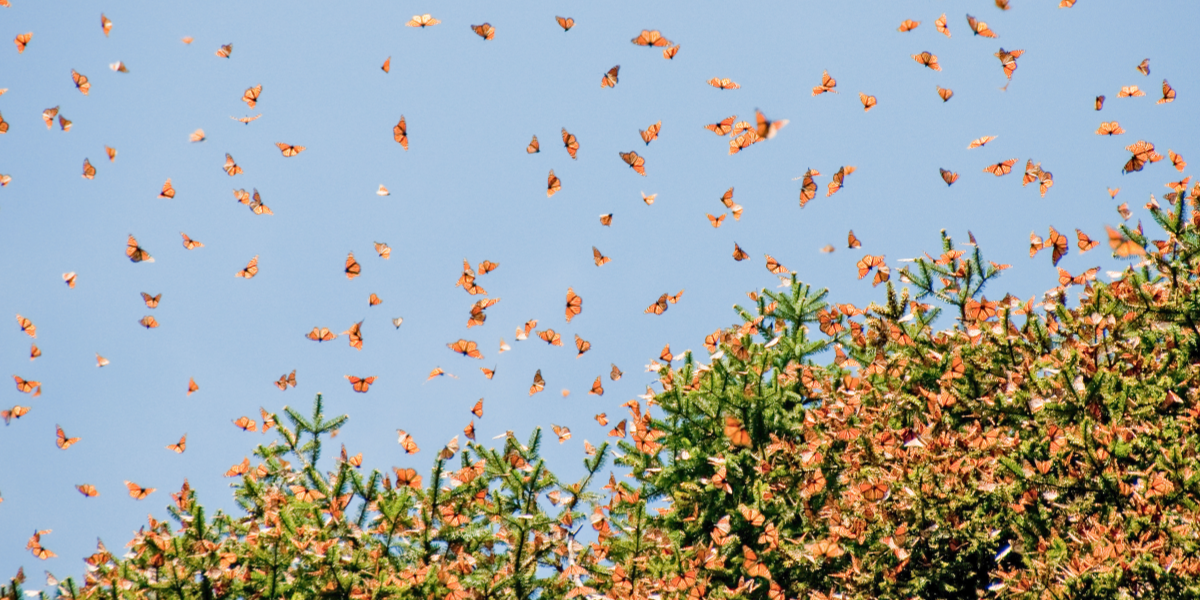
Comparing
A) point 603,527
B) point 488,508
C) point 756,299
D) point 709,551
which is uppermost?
point 756,299

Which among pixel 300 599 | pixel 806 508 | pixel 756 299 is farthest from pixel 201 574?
pixel 756 299

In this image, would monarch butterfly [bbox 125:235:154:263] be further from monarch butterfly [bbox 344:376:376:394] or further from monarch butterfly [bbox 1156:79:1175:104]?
monarch butterfly [bbox 1156:79:1175:104]

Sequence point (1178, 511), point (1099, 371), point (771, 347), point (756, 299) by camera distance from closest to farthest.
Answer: point (1178, 511) < point (1099, 371) < point (771, 347) < point (756, 299)

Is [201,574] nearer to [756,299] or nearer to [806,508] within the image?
[806,508]

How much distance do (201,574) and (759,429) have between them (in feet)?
15.0

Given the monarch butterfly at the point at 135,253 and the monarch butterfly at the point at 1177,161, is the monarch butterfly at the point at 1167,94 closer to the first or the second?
the monarch butterfly at the point at 1177,161

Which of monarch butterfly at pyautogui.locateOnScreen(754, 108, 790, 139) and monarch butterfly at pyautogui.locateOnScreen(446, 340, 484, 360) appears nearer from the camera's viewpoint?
monarch butterfly at pyautogui.locateOnScreen(754, 108, 790, 139)

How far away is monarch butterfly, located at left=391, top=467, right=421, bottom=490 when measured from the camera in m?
5.94

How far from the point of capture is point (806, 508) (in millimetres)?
6262

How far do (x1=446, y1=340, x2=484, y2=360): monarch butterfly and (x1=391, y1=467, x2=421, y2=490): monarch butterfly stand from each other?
2.78 meters

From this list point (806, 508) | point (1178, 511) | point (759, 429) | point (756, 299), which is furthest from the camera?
point (756, 299)

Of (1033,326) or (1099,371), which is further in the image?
(1033,326)

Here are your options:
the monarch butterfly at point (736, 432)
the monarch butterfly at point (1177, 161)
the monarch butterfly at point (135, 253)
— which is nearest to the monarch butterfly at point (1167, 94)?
the monarch butterfly at point (1177, 161)

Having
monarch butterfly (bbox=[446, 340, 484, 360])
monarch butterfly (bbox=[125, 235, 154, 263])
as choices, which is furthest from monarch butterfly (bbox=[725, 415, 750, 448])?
monarch butterfly (bbox=[125, 235, 154, 263])
